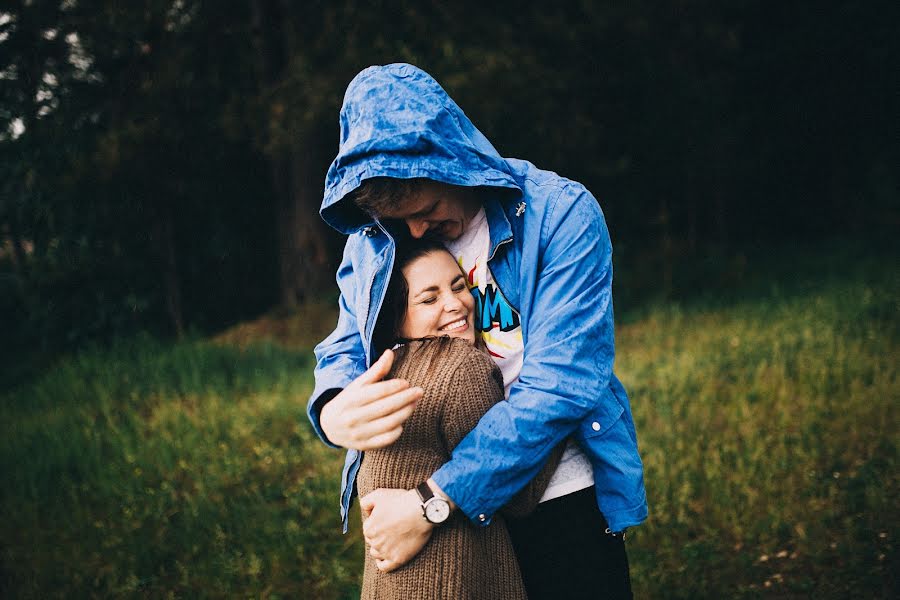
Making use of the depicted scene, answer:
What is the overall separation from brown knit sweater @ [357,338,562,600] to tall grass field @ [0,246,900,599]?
1968 millimetres

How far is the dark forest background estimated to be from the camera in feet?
25.1

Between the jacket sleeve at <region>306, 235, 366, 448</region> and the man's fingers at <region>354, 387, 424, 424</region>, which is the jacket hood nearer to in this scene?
the jacket sleeve at <region>306, 235, 366, 448</region>

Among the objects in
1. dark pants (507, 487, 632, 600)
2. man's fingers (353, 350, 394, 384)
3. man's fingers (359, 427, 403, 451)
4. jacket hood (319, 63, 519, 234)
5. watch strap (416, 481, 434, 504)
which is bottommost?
dark pants (507, 487, 632, 600)

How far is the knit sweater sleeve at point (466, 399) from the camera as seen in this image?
1662mm

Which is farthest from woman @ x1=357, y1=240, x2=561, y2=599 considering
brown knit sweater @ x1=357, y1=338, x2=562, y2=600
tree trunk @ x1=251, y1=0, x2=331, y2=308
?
tree trunk @ x1=251, y1=0, x2=331, y2=308

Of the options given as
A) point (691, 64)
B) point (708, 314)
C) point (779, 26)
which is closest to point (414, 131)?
point (708, 314)

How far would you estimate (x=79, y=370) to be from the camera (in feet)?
22.3

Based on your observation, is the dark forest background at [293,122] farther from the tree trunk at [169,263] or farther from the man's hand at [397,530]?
the man's hand at [397,530]

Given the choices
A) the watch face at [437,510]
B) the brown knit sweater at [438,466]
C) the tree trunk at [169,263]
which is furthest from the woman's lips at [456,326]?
the tree trunk at [169,263]

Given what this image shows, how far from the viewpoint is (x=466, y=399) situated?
5.45ft

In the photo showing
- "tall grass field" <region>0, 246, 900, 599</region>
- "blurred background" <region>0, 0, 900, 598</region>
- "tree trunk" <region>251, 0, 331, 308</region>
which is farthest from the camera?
"tree trunk" <region>251, 0, 331, 308</region>

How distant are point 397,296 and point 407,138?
0.46 metres

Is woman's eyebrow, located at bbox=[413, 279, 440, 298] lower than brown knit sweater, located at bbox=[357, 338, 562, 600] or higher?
higher

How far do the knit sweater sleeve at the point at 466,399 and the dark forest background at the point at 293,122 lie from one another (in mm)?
5773
